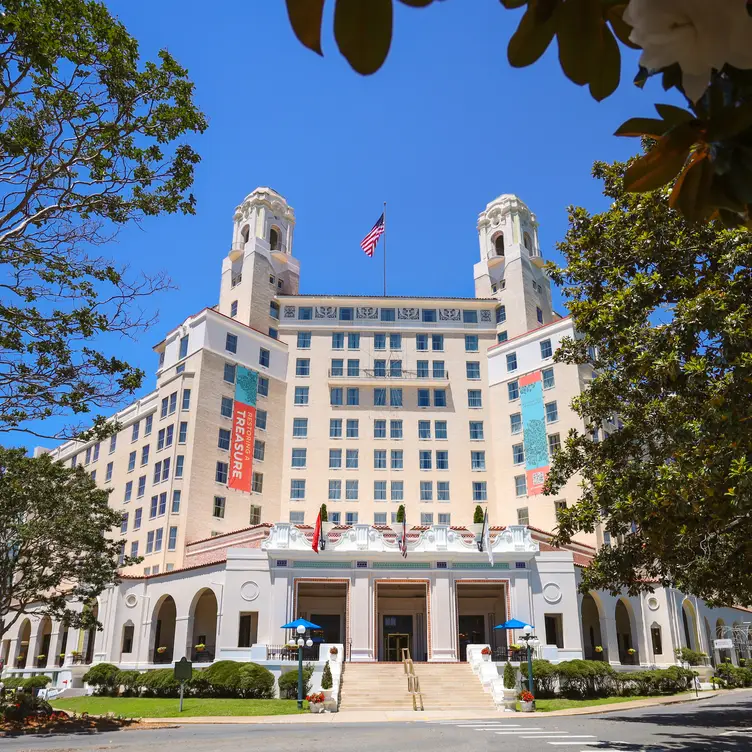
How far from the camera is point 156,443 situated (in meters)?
50.5

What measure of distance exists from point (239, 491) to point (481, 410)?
1948cm

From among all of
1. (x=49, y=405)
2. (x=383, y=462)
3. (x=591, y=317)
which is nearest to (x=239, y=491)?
(x=383, y=462)

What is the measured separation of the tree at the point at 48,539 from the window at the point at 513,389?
31401mm

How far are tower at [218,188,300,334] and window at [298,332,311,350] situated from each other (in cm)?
Result: 246

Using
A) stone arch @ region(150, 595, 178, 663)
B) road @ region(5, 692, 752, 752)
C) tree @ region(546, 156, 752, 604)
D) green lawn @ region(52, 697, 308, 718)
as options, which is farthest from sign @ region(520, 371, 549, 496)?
tree @ region(546, 156, 752, 604)

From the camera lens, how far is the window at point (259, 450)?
52062mm

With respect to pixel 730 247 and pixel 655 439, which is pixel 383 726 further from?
pixel 730 247

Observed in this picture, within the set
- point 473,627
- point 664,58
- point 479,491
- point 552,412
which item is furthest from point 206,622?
point 664,58

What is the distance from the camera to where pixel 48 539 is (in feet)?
97.2

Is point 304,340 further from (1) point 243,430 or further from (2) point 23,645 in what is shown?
(2) point 23,645

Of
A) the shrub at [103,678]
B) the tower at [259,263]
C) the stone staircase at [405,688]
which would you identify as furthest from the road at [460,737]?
the tower at [259,263]

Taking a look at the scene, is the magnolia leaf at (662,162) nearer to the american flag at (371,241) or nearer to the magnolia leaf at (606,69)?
the magnolia leaf at (606,69)

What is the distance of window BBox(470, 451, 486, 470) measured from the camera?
176ft

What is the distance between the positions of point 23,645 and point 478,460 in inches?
1549
